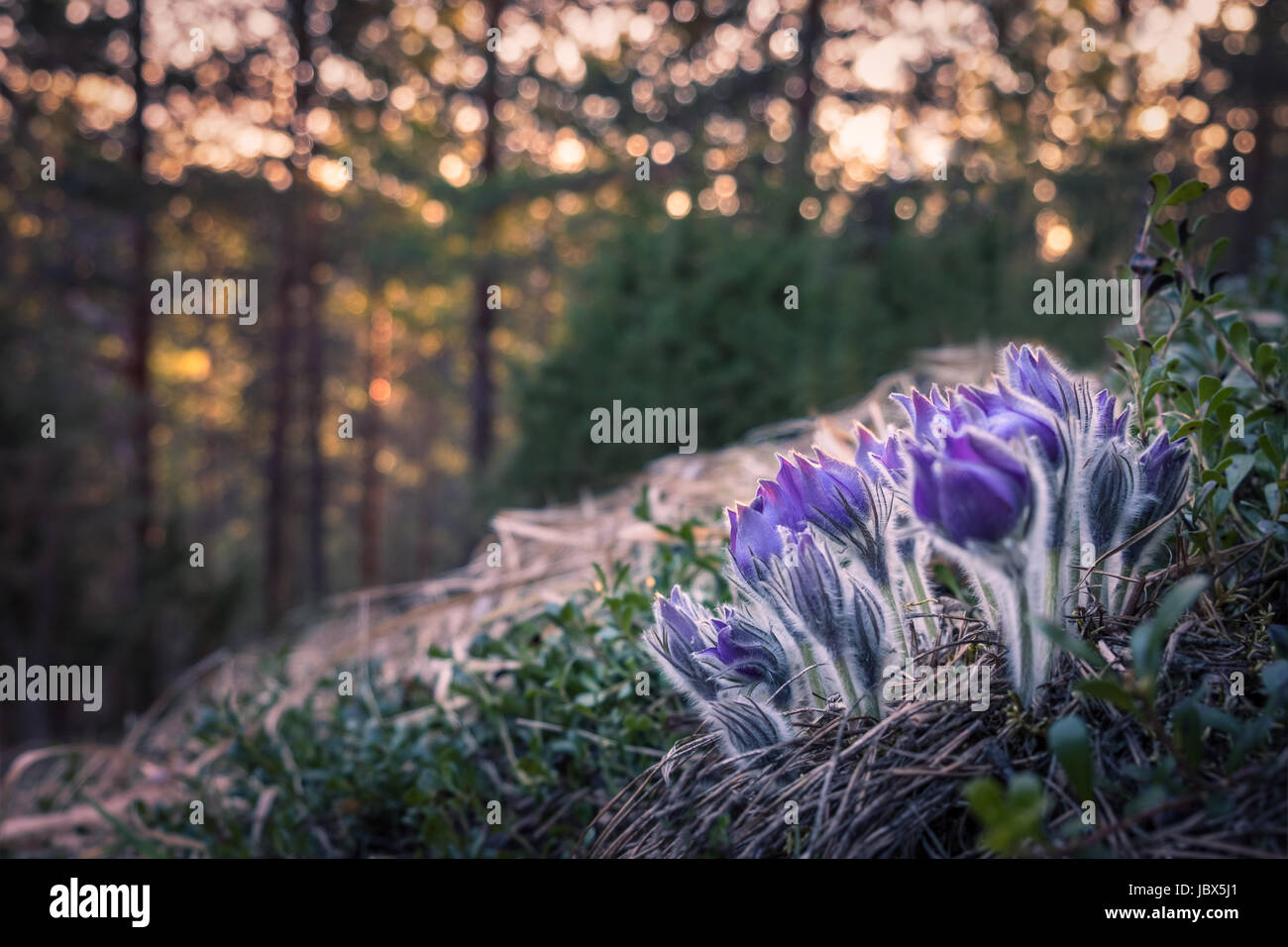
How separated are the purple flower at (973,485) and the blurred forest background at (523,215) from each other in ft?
5.96

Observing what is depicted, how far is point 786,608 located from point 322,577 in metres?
21.4

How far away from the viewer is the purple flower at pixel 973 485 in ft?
2.82

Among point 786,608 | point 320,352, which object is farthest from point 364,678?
point 320,352

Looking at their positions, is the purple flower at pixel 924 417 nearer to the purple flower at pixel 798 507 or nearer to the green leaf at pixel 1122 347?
the purple flower at pixel 798 507

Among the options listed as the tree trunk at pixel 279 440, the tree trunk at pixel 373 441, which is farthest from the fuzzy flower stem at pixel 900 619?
the tree trunk at pixel 373 441

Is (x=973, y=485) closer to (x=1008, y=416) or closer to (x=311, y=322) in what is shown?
(x=1008, y=416)

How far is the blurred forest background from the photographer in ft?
24.3

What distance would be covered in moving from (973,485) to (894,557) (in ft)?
0.88

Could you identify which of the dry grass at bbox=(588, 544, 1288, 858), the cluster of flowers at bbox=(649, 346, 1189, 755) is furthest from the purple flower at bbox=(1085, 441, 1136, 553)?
the dry grass at bbox=(588, 544, 1288, 858)

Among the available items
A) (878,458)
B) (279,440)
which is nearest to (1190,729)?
(878,458)

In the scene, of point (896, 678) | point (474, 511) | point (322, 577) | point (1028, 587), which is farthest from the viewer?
point (322, 577)
